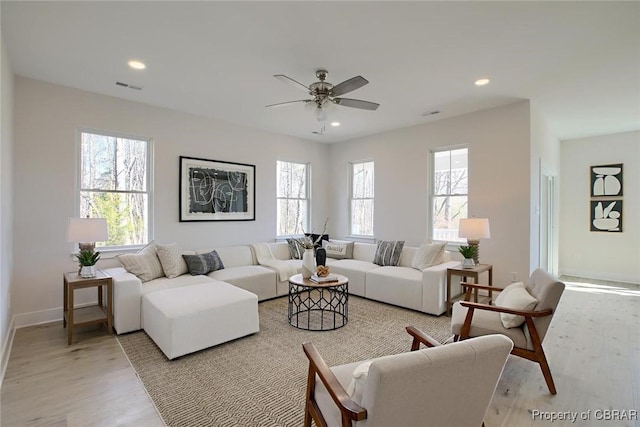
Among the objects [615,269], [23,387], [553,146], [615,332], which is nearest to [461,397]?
[23,387]

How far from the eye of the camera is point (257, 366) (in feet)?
8.70

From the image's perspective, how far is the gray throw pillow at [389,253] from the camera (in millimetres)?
4871

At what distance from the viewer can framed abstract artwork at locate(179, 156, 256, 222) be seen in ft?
15.6

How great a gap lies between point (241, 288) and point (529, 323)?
3136 mm

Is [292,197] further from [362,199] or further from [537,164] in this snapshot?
[537,164]

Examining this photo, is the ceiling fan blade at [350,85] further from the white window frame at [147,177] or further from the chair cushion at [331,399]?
the white window frame at [147,177]

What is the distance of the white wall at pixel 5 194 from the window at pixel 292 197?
3707mm

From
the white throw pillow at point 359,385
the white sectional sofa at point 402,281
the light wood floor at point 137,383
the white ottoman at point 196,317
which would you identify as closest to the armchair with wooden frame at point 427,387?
the white throw pillow at point 359,385

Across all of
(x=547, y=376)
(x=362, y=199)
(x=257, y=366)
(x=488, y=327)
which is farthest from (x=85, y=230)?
(x=362, y=199)

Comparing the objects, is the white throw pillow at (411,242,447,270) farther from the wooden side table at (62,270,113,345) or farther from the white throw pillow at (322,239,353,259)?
the wooden side table at (62,270,113,345)

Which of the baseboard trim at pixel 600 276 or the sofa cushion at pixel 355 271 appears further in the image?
the baseboard trim at pixel 600 276

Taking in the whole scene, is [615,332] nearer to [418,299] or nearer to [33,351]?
[418,299]

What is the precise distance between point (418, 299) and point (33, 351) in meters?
4.10

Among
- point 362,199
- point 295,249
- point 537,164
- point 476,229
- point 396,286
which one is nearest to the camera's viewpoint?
point 476,229
